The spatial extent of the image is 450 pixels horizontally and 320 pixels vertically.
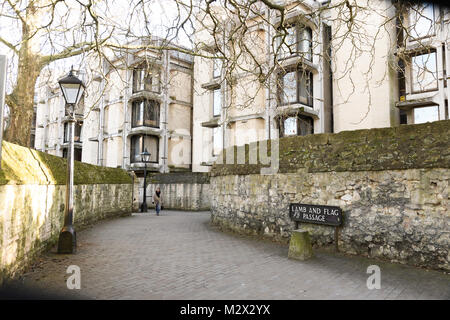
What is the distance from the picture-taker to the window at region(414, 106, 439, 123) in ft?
48.0

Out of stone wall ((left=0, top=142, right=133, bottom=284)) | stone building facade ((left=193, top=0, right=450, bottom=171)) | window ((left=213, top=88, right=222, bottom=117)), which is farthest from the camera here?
window ((left=213, top=88, right=222, bottom=117))

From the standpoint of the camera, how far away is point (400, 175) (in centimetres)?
582

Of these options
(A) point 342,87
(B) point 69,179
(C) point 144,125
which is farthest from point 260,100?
(B) point 69,179

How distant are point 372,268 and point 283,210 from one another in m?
2.77

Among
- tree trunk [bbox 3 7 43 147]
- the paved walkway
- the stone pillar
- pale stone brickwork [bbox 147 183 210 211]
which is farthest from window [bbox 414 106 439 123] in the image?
tree trunk [bbox 3 7 43 147]

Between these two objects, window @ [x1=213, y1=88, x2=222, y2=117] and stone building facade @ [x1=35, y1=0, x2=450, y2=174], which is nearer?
stone building facade @ [x1=35, y1=0, x2=450, y2=174]

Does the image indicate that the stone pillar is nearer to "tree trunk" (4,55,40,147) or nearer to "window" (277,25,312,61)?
"window" (277,25,312,61)

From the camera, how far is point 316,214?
7.06m

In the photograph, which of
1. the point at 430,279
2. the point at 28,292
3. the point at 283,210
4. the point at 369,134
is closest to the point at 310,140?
the point at 369,134

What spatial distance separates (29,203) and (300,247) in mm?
5303

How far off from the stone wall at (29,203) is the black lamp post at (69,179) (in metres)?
0.34

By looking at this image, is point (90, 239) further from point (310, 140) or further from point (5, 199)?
point (310, 140)

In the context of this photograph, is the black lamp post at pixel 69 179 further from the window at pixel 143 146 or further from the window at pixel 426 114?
the window at pixel 143 146

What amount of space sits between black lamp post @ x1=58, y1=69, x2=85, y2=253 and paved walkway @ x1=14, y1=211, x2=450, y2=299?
31cm
